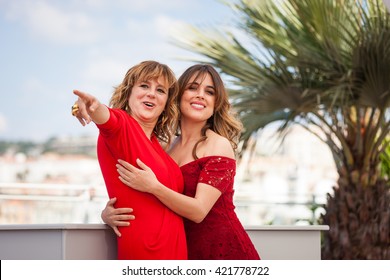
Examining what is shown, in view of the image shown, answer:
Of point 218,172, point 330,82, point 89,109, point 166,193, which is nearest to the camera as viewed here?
point 89,109

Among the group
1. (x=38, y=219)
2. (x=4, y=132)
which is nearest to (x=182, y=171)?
(x=38, y=219)

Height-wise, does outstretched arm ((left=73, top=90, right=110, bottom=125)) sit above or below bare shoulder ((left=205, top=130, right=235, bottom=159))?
above

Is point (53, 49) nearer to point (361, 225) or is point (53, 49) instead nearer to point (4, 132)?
point (4, 132)

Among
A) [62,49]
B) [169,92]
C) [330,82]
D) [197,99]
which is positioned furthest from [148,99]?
[62,49]

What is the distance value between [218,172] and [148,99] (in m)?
0.36

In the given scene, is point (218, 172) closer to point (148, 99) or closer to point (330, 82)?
point (148, 99)

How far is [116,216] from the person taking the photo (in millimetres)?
2658

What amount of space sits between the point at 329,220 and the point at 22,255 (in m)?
4.69

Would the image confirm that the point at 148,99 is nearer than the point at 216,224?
Yes

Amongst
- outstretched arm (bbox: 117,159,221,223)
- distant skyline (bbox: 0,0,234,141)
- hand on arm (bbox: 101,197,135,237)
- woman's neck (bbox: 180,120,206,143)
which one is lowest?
hand on arm (bbox: 101,197,135,237)

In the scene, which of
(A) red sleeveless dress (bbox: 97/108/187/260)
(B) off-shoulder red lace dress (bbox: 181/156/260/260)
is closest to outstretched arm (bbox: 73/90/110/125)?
(A) red sleeveless dress (bbox: 97/108/187/260)

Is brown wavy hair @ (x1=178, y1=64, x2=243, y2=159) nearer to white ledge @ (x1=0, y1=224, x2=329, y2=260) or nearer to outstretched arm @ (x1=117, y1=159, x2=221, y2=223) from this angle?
outstretched arm @ (x1=117, y1=159, x2=221, y2=223)

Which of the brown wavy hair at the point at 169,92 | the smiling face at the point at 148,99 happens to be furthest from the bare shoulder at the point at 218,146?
the smiling face at the point at 148,99

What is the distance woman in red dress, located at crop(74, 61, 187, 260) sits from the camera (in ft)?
8.49
